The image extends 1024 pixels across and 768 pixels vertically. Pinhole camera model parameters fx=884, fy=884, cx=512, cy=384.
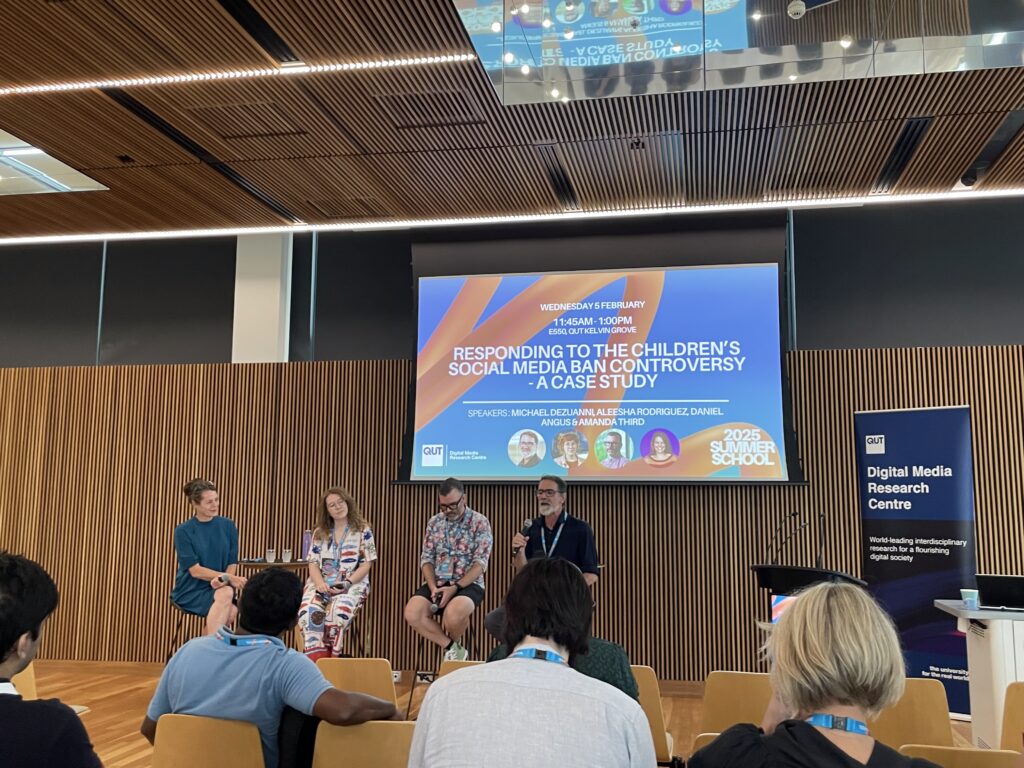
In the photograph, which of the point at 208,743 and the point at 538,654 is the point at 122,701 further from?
the point at 538,654

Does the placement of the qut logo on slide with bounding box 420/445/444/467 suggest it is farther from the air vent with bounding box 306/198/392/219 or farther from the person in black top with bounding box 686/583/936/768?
the person in black top with bounding box 686/583/936/768

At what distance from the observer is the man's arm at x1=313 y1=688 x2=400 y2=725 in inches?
96.2

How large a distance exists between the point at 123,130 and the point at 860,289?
20.6 ft

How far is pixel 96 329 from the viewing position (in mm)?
9383

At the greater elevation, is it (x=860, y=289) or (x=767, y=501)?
(x=860, y=289)

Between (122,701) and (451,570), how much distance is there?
2841 mm

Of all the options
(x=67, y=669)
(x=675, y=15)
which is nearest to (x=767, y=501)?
(x=675, y=15)

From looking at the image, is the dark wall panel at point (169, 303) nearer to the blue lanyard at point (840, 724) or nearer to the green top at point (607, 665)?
the green top at point (607, 665)

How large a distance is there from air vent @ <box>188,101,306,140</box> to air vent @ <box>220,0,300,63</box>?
55 cm

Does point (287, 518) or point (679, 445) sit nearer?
point (679, 445)

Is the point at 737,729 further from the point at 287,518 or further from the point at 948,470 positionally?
the point at 287,518

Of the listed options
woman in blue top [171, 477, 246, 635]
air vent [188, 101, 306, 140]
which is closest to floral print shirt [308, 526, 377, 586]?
woman in blue top [171, 477, 246, 635]

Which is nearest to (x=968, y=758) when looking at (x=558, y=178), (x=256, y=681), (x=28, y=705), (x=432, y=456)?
(x=256, y=681)

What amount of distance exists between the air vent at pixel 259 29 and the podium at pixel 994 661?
4863 millimetres
